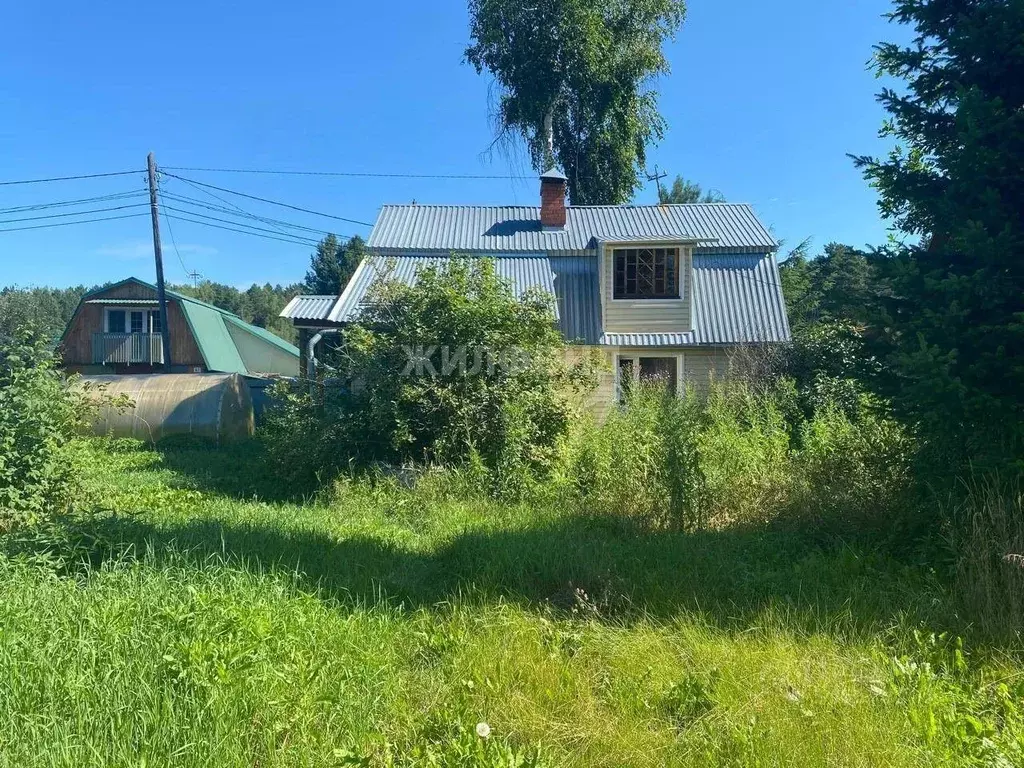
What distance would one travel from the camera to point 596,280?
629 inches

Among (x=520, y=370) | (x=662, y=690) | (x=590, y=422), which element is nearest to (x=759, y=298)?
(x=590, y=422)

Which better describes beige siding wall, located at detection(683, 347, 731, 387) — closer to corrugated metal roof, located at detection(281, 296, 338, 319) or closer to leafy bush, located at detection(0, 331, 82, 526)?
corrugated metal roof, located at detection(281, 296, 338, 319)

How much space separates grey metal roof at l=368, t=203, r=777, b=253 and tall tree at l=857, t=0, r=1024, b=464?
10.2m

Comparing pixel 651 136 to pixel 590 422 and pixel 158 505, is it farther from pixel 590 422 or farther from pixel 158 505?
pixel 158 505

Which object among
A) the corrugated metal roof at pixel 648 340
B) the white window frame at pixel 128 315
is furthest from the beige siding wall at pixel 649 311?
the white window frame at pixel 128 315

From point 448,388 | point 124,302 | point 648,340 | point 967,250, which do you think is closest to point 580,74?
point 648,340

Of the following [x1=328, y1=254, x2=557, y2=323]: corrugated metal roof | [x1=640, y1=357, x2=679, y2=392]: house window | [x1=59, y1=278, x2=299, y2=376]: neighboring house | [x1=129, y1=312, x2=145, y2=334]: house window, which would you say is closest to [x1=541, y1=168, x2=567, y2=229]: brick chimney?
[x1=328, y1=254, x2=557, y2=323]: corrugated metal roof

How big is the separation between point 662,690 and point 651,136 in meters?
24.0

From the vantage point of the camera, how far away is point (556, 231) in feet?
56.9

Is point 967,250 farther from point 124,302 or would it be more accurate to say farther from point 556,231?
point 124,302

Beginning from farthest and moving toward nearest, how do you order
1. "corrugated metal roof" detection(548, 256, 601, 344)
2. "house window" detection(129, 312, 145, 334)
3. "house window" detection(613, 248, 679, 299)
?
"house window" detection(129, 312, 145, 334) < "house window" detection(613, 248, 679, 299) < "corrugated metal roof" detection(548, 256, 601, 344)

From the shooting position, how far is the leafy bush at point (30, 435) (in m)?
5.43

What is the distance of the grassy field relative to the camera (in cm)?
259

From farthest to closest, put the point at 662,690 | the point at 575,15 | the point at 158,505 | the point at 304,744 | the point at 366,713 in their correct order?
the point at 575,15 < the point at 158,505 < the point at 662,690 < the point at 366,713 < the point at 304,744
